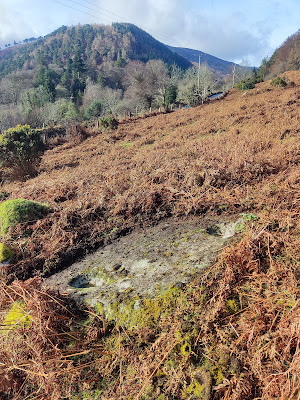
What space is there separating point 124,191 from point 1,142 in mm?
9827

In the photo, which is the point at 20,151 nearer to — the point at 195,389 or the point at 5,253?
the point at 5,253

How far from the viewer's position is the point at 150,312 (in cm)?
228

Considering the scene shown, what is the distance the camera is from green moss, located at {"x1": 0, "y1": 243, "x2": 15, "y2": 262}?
13.4ft

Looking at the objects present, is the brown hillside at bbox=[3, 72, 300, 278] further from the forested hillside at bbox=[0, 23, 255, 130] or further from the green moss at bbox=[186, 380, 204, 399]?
the forested hillside at bbox=[0, 23, 255, 130]

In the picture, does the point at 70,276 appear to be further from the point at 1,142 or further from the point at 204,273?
the point at 1,142

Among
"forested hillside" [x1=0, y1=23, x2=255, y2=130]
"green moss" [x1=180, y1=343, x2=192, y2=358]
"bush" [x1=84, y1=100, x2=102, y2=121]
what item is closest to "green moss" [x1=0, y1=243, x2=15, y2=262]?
"green moss" [x1=180, y1=343, x2=192, y2=358]

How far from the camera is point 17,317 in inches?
100

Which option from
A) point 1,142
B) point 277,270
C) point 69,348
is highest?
point 1,142

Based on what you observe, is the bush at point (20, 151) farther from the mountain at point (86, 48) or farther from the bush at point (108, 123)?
the mountain at point (86, 48)

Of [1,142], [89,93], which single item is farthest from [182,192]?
[89,93]

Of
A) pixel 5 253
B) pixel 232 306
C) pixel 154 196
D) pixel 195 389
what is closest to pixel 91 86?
pixel 154 196

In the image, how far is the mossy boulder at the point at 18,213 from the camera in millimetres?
4875

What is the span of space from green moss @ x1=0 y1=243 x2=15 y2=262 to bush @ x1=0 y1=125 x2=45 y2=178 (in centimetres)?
946

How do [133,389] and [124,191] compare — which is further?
[124,191]
